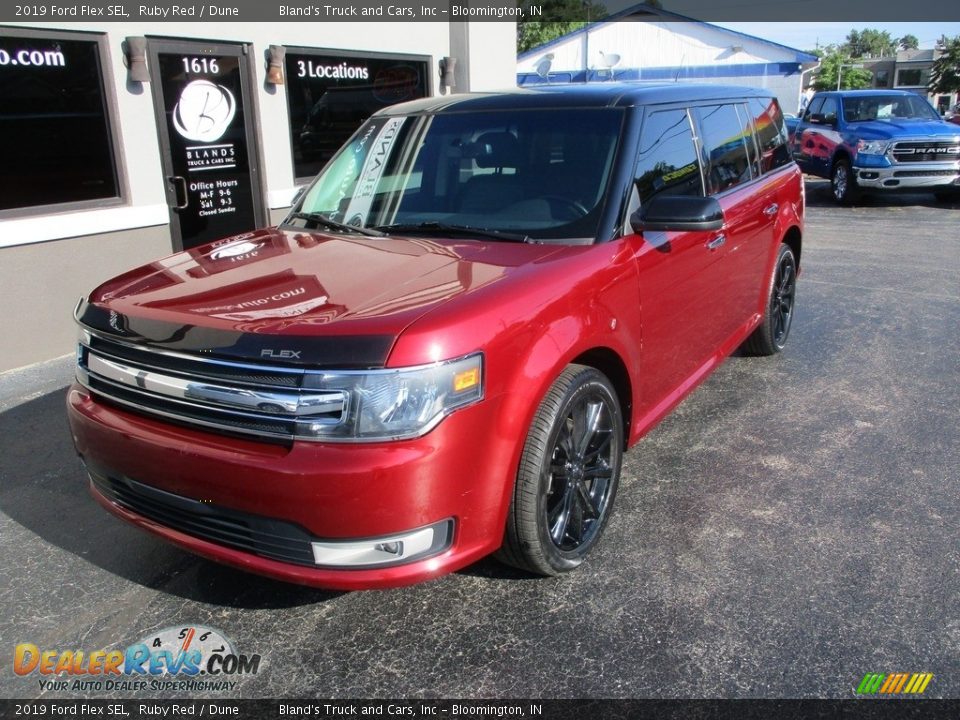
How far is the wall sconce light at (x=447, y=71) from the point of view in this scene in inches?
384

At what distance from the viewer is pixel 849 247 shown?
10297 mm

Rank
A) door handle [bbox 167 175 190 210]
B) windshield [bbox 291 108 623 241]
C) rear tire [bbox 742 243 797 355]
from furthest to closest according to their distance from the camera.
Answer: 1. door handle [bbox 167 175 190 210]
2. rear tire [bbox 742 243 797 355]
3. windshield [bbox 291 108 623 241]

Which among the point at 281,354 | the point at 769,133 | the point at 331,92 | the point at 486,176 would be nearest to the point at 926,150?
the point at 769,133

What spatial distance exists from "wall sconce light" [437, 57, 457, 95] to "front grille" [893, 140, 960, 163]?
7.85 meters

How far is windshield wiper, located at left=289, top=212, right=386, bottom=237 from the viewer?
11.7 feet

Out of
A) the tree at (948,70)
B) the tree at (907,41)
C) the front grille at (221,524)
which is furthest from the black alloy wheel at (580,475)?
the tree at (907,41)

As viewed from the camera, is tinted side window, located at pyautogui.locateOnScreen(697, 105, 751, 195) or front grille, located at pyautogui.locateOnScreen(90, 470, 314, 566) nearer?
front grille, located at pyautogui.locateOnScreen(90, 470, 314, 566)

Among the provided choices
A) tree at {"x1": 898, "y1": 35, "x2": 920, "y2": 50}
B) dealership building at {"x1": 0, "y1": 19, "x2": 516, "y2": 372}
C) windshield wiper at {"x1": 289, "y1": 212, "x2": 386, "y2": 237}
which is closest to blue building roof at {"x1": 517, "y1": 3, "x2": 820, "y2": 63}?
dealership building at {"x1": 0, "y1": 19, "x2": 516, "y2": 372}

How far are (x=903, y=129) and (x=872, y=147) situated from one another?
1.86ft

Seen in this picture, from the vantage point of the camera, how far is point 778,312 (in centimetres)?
562

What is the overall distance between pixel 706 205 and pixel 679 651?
5.65 feet

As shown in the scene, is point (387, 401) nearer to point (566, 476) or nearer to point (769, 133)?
point (566, 476)

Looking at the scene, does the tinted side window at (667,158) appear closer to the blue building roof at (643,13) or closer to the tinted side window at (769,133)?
the tinted side window at (769,133)

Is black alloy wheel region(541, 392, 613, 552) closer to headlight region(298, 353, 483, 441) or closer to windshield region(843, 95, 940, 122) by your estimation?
headlight region(298, 353, 483, 441)
